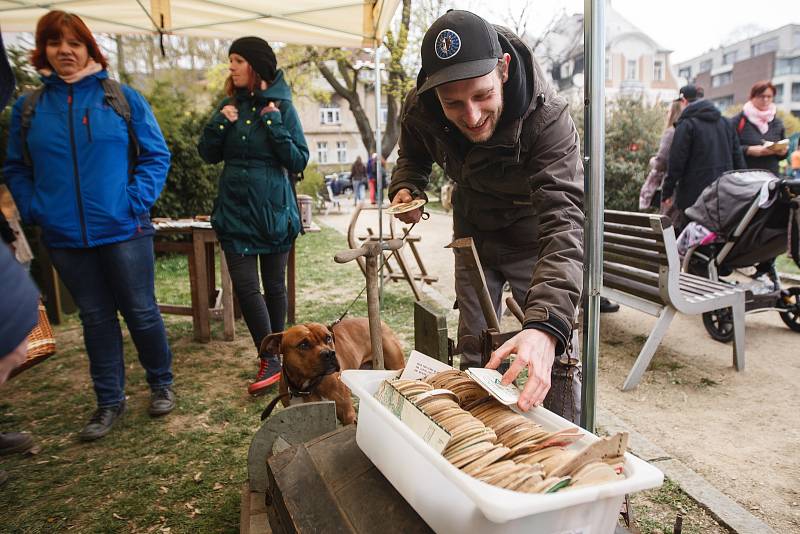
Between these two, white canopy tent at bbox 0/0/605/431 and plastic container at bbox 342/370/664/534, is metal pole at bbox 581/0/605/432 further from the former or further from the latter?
white canopy tent at bbox 0/0/605/431

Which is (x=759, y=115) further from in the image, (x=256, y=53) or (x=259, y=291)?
(x=259, y=291)

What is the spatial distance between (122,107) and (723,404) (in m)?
4.12

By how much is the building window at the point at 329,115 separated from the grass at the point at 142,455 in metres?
40.7

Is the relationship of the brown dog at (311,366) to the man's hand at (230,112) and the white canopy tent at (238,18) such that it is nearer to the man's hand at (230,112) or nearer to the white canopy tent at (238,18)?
the man's hand at (230,112)

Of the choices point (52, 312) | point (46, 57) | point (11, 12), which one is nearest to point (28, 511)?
point (46, 57)

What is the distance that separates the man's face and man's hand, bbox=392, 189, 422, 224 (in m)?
0.49

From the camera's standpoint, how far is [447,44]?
165 centimetres

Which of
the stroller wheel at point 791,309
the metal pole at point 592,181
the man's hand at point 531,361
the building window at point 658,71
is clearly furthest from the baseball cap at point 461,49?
the building window at point 658,71

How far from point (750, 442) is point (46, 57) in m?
4.44

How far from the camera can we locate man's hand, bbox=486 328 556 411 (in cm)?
131

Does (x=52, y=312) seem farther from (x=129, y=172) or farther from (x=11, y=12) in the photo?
(x=129, y=172)

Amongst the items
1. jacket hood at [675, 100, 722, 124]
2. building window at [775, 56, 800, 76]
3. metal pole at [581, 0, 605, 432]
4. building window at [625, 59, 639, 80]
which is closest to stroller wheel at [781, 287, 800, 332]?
jacket hood at [675, 100, 722, 124]

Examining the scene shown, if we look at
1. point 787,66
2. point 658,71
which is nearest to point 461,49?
point 658,71

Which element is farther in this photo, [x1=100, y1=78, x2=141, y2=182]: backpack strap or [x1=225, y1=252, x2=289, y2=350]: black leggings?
[x1=225, y1=252, x2=289, y2=350]: black leggings
